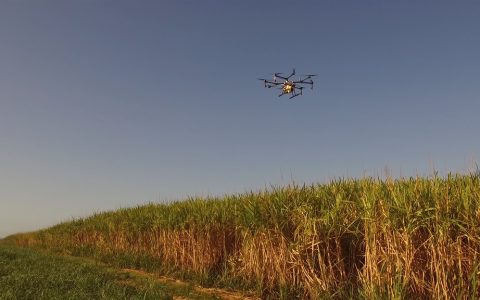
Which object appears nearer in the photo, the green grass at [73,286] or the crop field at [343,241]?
the crop field at [343,241]

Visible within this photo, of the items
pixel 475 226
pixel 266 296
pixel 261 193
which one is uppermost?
pixel 261 193

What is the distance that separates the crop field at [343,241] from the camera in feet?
27.3

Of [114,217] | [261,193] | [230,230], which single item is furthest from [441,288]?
[114,217]

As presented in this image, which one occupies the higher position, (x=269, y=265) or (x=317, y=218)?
(x=317, y=218)

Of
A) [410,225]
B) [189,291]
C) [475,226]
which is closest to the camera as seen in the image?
[475,226]

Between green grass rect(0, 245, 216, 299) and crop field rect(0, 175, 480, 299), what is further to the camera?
green grass rect(0, 245, 216, 299)

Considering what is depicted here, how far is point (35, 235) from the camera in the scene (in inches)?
1613

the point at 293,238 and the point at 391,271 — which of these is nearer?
the point at 391,271

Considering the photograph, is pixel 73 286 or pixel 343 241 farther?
pixel 73 286

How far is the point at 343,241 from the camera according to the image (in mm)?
11117

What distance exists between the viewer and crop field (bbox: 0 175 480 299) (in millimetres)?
8312

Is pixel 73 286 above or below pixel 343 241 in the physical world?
below

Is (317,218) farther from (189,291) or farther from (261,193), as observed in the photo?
(189,291)

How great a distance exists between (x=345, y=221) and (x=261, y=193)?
422 cm
